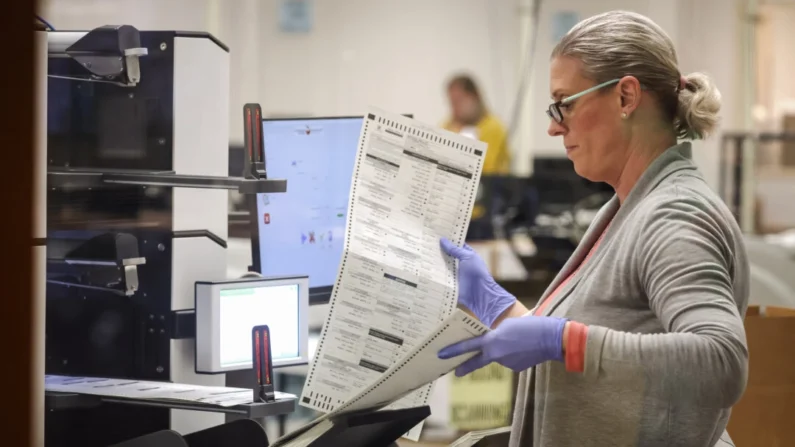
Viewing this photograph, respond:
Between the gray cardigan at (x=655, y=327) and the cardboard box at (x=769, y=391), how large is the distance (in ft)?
1.77

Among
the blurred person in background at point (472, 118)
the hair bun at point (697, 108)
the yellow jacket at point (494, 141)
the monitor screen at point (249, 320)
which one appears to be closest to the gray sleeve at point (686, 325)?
the hair bun at point (697, 108)

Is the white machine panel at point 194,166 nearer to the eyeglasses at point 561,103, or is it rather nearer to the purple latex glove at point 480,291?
the purple latex glove at point 480,291

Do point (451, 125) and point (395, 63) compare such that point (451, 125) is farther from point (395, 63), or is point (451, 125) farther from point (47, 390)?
point (47, 390)

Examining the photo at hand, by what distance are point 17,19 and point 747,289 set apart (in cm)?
105

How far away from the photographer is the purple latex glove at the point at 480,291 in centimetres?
141

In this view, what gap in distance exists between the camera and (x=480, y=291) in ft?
4.70

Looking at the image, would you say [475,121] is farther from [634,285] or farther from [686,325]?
[686,325]

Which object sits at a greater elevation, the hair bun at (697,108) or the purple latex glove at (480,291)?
the hair bun at (697,108)

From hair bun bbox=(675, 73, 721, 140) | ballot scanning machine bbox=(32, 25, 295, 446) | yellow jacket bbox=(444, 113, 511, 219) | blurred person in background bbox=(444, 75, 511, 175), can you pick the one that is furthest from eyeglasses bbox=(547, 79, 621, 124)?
blurred person in background bbox=(444, 75, 511, 175)

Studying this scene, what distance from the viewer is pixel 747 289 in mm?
1182

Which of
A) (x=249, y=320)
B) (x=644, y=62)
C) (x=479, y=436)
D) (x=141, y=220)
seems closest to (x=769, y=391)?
(x=479, y=436)

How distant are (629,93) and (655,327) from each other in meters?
0.33

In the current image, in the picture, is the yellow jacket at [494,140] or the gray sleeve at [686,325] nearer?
the gray sleeve at [686,325]

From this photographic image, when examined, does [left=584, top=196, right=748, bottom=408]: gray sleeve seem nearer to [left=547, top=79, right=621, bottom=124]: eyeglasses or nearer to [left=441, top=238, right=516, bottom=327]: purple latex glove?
[left=547, top=79, right=621, bottom=124]: eyeglasses
